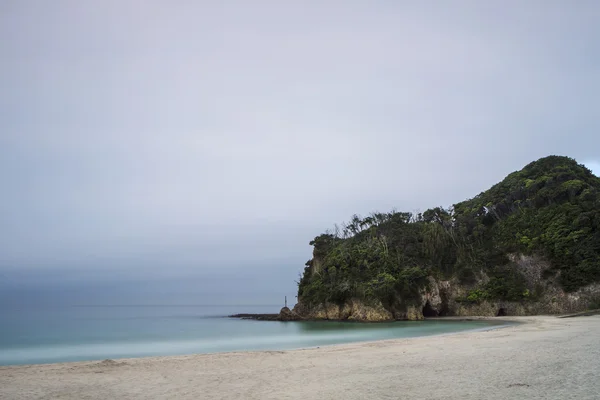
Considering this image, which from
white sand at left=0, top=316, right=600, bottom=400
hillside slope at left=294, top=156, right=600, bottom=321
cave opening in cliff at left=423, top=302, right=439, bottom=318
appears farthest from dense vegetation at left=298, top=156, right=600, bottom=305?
white sand at left=0, top=316, right=600, bottom=400

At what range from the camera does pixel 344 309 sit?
48.8 meters

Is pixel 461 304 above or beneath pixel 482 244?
beneath

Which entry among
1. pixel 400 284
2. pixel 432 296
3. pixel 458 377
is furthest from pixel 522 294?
pixel 458 377

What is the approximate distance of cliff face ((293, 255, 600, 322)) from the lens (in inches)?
1524

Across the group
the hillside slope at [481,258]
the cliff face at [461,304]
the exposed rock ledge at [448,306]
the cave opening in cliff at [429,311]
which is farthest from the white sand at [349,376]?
the cave opening in cliff at [429,311]

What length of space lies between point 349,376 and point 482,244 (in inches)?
1656

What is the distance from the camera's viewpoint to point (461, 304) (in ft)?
148

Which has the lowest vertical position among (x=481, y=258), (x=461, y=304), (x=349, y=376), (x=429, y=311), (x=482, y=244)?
(x=429, y=311)

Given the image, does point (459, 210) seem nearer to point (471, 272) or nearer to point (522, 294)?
point (471, 272)

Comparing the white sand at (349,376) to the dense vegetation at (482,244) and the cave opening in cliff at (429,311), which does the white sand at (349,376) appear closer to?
the dense vegetation at (482,244)

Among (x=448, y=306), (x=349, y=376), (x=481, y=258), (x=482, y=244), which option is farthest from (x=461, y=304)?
(x=349, y=376)

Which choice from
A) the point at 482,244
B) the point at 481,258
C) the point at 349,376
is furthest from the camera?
the point at 482,244

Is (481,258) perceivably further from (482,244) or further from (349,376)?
(349,376)

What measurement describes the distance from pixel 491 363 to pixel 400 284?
112 ft
